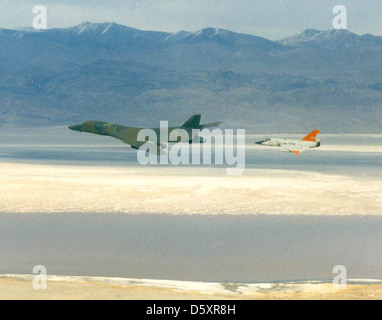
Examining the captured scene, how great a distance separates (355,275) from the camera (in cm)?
2308

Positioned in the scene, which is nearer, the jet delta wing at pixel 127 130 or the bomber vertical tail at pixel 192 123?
the jet delta wing at pixel 127 130

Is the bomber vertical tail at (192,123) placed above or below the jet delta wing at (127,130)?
above

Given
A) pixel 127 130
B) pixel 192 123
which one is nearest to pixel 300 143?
pixel 192 123

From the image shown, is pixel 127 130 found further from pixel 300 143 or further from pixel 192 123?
pixel 300 143

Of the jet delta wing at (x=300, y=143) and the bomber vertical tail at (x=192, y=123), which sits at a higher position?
the bomber vertical tail at (x=192, y=123)

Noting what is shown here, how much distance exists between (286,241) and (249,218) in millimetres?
6571

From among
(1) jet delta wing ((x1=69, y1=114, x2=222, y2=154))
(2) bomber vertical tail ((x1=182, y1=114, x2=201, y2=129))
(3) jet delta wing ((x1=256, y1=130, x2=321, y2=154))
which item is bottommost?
(3) jet delta wing ((x1=256, y1=130, x2=321, y2=154))

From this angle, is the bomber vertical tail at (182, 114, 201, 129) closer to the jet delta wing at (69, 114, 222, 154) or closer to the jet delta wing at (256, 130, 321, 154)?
the jet delta wing at (69, 114, 222, 154)

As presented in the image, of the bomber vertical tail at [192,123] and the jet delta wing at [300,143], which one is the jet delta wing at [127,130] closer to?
the bomber vertical tail at [192,123]

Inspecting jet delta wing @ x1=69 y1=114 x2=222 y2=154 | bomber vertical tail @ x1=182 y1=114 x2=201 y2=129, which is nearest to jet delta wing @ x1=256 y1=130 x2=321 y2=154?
bomber vertical tail @ x1=182 y1=114 x2=201 y2=129

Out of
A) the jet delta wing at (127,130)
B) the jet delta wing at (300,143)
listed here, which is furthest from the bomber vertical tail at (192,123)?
the jet delta wing at (300,143)

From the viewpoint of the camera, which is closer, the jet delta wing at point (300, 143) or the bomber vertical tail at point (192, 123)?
the jet delta wing at point (300, 143)

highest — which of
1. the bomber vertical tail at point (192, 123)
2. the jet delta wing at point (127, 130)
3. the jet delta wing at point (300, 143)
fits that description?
the bomber vertical tail at point (192, 123)
